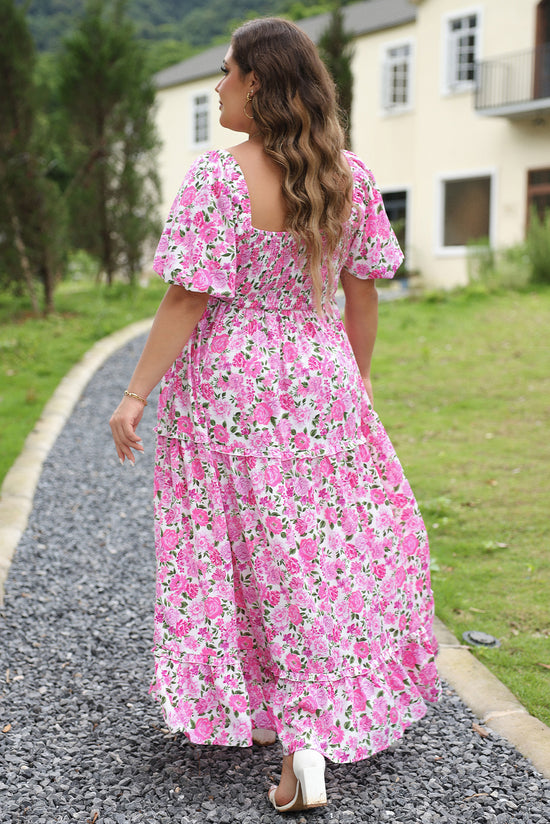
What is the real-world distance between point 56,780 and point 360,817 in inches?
30.0

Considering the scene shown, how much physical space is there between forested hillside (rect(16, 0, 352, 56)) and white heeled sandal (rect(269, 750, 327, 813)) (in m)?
35.6

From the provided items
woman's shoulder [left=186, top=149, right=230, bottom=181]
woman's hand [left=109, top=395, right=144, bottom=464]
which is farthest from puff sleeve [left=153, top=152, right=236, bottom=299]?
woman's hand [left=109, top=395, right=144, bottom=464]

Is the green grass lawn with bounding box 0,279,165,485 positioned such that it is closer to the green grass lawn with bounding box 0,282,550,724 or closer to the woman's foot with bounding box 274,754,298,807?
the green grass lawn with bounding box 0,282,550,724

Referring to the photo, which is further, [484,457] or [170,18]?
[170,18]

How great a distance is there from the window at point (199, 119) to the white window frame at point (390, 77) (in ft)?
20.6

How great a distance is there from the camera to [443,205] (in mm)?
17031

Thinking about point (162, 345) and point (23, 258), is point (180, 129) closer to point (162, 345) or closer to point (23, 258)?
point (23, 258)

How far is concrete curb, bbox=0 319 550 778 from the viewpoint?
7.30 ft

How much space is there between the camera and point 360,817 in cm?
193

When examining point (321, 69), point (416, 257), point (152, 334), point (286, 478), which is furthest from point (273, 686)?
point (416, 257)

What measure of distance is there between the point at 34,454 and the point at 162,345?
11.1 ft

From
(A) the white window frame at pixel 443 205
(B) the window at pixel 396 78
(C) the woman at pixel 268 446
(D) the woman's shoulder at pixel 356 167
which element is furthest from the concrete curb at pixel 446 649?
(B) the window at pixel 396 78

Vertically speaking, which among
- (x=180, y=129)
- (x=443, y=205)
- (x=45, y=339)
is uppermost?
(x=180, y=129)

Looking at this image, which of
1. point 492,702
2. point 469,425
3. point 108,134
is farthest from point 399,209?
point 492,702
